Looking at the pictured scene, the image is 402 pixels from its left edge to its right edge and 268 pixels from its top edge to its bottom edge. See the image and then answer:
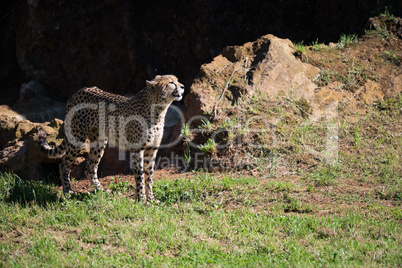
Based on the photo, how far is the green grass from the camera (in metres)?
4.77

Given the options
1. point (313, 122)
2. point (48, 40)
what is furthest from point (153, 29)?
point (313, 122)

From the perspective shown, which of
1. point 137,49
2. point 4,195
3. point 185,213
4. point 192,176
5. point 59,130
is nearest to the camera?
point 185,213

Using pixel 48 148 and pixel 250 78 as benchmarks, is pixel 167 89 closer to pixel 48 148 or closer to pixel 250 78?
pixel 48 148

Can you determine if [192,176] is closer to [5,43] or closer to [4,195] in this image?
[4,195]

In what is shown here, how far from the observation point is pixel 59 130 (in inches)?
316

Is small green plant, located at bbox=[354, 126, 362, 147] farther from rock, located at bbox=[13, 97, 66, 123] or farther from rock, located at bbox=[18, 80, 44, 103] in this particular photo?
rock, located at bbox=[18, 80, 44, 103]

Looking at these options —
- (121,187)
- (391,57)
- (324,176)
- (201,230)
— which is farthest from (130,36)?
(201,230)

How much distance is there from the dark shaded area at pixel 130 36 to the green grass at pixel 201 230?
4957 millimetres

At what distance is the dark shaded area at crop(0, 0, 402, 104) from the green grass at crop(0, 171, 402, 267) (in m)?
4.96

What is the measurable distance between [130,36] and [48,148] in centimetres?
477

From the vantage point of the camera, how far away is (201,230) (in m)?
5.43

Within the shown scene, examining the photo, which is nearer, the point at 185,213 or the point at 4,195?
the point at 185,213

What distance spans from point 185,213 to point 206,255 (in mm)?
1121

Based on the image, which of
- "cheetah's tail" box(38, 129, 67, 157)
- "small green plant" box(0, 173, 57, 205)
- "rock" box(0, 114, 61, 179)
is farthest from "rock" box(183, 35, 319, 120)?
"small green plant" box(0, 173, 57, 205)
